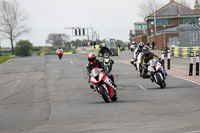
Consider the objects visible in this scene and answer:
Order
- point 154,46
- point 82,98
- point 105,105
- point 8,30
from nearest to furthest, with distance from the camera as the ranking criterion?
point 105,105 → point 82,98 → point 154,46 → point 8,30

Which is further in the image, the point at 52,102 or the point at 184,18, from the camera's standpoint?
the point at 184,18

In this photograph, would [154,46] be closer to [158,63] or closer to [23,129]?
[158,63]

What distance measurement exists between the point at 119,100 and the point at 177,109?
8.72 ft

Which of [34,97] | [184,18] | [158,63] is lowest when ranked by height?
[34,97]

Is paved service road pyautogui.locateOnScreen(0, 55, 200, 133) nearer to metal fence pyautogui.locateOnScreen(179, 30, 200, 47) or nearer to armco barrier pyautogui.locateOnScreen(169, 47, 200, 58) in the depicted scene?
armco barrier pyautogui.locateOnScreen(169, 47, 200, 58)

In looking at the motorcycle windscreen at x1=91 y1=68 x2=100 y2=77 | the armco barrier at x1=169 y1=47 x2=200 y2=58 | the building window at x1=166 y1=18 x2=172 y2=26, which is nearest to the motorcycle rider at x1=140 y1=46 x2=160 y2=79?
the motorcycle windscreen at x1=91 y1=68 x2=100 y2=77

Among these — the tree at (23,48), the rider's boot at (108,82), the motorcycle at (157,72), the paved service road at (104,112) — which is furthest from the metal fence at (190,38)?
the tree at (23,48)

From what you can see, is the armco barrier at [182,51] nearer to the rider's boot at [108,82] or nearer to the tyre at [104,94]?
the rider's boot at [108,82]

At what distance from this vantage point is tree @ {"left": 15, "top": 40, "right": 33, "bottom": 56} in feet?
299

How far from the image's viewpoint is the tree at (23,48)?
91250mm

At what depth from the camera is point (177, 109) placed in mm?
9047

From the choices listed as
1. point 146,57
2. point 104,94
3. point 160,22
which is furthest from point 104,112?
point 160,22

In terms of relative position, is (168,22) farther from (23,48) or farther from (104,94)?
(104,94)

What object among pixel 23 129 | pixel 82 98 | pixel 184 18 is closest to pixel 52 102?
pixel 82 98
